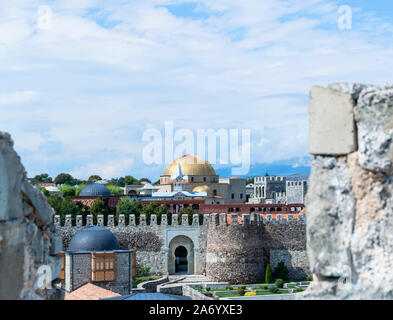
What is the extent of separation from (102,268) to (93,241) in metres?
1.45

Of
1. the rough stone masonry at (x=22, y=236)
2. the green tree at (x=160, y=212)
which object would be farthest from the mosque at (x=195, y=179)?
the rough stone masonry at (x=22, y=236)

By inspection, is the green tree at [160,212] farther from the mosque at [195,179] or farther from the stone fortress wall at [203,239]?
the mosque at [195,179]

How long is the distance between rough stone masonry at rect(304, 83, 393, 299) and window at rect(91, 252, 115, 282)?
25321 millimetres

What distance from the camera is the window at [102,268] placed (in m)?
30.3

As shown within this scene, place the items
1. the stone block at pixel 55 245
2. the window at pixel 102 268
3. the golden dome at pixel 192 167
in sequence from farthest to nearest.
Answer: the golden dome at pixel 192 167 → the window at pixel 102 268 → the stone block at pixel 55 245

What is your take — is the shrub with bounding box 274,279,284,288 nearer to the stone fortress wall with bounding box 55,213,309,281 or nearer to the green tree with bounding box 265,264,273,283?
the green tree with bounding box 265,264,273,283

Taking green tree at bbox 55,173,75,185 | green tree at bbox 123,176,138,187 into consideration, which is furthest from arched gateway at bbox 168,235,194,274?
green tree at bbox 55,173,75,185

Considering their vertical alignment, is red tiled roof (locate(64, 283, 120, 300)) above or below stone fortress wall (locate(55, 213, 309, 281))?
below

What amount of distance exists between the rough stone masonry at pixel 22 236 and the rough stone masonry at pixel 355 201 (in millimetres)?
2442

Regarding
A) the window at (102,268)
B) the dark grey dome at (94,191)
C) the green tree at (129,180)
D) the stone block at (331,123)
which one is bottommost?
the window at (102,268)

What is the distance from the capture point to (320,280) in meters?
5.75

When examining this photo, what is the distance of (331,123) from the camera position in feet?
19.0

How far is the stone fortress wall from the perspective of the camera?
35500 mm

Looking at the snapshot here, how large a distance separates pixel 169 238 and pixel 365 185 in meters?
31.5
